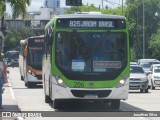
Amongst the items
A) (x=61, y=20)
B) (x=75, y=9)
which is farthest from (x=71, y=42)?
(x=75, y=9)

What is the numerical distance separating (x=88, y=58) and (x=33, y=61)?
19936mm

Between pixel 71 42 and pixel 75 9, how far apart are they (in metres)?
136

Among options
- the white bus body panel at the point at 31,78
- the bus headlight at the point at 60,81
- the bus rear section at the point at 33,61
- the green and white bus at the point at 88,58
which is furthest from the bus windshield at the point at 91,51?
the white bus body panel at the point at 31,78

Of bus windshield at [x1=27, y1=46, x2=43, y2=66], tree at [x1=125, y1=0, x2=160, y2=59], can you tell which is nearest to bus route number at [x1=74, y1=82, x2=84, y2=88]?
bus windshield at [x1=27, y1=46, x2=43, y2=66]

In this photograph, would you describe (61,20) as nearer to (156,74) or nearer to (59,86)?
(59,86)

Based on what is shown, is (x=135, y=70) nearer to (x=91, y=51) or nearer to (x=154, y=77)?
(x=154, y=77)

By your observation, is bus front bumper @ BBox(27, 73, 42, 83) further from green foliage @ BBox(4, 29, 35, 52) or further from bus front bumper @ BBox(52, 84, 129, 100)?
green foliage @ BBox(4, 29, 35, 52)

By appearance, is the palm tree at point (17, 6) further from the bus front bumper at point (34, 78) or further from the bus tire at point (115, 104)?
the bus front bumper at point (34, 78)

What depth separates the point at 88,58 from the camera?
77.9 feet

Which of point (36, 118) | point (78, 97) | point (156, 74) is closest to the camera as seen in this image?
point (36, 118)

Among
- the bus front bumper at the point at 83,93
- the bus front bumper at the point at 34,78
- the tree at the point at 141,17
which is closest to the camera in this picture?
the bus front bumper at the point at 83,93

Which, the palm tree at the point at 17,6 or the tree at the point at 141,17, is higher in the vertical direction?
the palm tree at the point at 17,6

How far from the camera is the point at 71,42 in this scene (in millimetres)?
23922

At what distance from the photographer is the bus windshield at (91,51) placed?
23.7m
